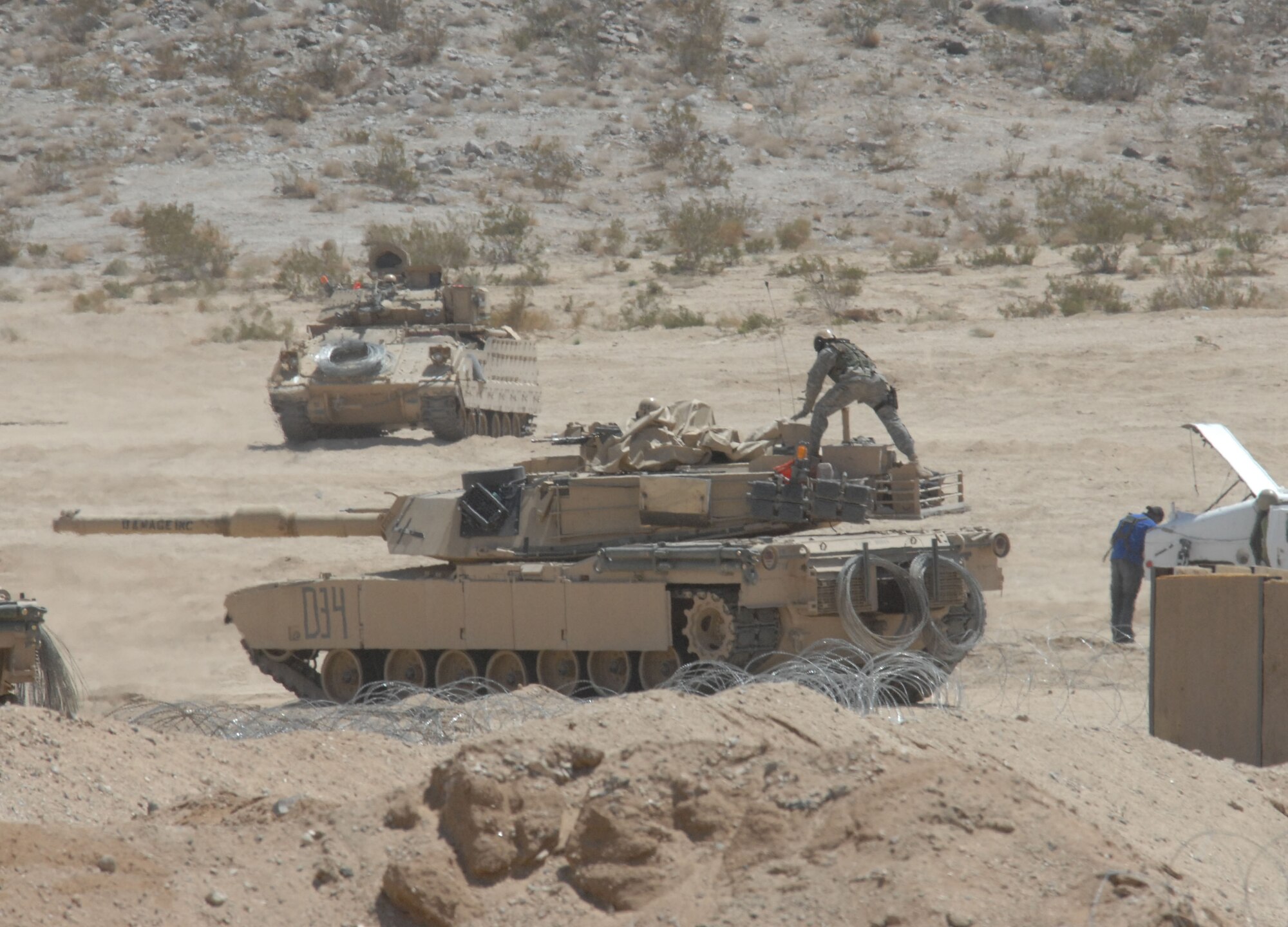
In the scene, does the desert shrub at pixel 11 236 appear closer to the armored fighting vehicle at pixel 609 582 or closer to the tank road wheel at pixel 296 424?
the tank road wheel at pixel 296 424

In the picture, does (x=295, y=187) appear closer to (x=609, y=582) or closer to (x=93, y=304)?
(x=93, y=304)

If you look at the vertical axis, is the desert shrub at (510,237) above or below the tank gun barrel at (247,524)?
above

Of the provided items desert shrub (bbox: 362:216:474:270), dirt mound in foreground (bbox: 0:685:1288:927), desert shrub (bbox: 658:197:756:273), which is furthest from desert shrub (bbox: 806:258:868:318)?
dirt mound in foreground (bbox: 0:685:1288:927)

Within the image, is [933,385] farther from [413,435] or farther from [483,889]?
[483,889]

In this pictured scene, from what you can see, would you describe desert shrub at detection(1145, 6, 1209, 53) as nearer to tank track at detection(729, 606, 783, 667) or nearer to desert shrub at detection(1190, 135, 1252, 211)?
desert shrub at detection(1190, 135, 1252, 211)

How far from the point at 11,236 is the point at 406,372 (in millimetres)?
17847

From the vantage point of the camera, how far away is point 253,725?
9453 mm

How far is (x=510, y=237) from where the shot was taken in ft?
121

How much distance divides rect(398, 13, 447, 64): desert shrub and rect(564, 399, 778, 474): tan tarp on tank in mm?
34988

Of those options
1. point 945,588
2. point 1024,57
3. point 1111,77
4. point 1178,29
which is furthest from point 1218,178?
point 945,588

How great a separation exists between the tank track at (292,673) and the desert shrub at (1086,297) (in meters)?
17.5

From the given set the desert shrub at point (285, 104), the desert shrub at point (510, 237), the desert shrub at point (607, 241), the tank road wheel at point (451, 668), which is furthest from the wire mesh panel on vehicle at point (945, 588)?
the desert shrub at point (285, 104)

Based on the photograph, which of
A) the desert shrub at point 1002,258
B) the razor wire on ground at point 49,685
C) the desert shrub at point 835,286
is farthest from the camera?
the desert shrub at point 1002,258

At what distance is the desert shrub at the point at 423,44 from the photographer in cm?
4672
